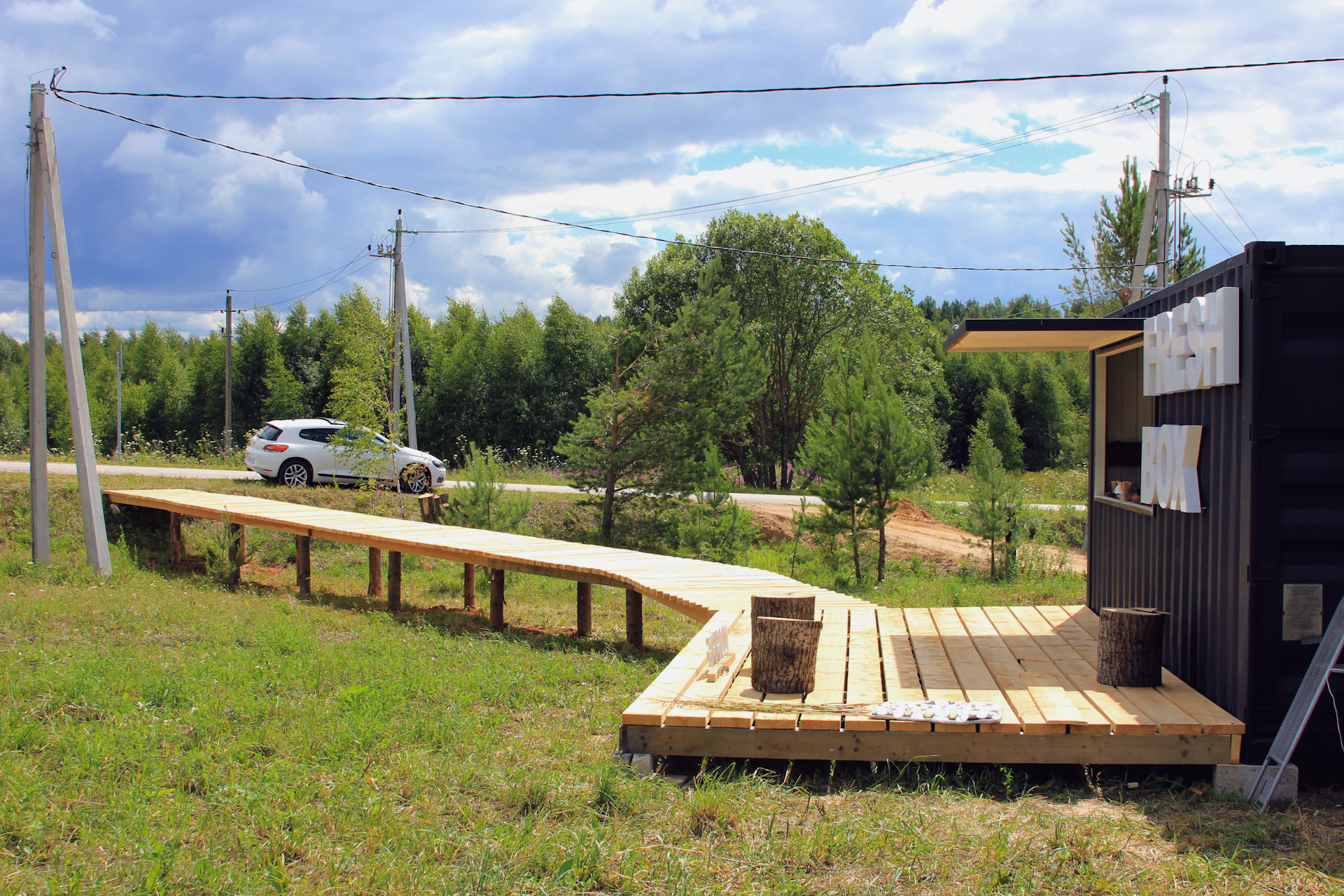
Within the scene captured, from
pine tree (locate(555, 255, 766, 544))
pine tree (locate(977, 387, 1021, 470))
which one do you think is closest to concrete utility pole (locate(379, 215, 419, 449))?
pine tree (locate(555, 255, 766, 544))

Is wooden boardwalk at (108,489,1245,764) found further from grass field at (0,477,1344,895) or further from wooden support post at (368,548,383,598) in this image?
wooden support post at (368,548,383,598)

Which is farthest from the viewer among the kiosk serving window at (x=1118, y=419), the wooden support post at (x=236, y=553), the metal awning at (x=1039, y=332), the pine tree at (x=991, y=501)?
the pine tree at (x=991, y=501)

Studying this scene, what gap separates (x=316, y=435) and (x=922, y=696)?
12.9 metres

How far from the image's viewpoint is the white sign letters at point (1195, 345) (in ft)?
12.6

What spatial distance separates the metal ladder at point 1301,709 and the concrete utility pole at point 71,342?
32.7 feet

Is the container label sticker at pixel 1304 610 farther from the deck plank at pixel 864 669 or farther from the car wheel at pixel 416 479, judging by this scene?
the car wheel at pixel 416 479

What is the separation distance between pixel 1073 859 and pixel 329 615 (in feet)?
21.4

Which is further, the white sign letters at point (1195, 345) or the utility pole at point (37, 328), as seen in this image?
the utility pole at point (37, 328)

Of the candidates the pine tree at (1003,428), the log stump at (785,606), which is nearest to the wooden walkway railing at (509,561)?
the log stump at (785,606)

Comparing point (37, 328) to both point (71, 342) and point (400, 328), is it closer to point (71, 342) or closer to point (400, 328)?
point (71, 342)

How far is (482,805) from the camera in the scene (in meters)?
3.39

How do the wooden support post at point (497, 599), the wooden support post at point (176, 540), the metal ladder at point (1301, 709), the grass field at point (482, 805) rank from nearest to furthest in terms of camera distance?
the grass field at point (482, 805) → the metal ladder at point (1301, 709) → the wooden support post at point (497, 599) → the wooden support post at point (176, 540)

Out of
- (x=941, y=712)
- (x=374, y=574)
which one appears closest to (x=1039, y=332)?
(x=941, y=712)

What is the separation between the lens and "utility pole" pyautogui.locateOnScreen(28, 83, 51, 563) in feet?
30.4
